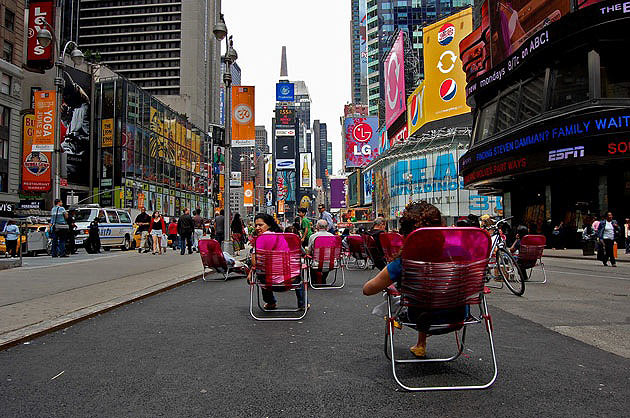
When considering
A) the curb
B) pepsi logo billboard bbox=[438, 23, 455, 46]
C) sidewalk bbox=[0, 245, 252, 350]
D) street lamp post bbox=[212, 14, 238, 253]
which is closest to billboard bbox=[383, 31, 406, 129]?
pepsi logo billboard bbox=[438, 23, 455, 46]

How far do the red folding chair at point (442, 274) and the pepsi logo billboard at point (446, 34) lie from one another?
A: 68.7m

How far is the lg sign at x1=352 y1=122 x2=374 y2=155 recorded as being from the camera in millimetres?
129788

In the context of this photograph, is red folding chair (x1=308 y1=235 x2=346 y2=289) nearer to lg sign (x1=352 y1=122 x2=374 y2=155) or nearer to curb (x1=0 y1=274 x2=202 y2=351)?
curb (x1=0 y1=274 x2=202 y2=351)

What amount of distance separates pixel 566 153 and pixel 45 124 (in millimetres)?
25124

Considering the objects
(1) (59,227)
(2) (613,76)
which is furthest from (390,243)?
(2) (613,76)

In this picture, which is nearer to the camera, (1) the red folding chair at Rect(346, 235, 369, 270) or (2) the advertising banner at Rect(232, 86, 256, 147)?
(1) the red folding chair at Rect(346, 235, 369, 270)

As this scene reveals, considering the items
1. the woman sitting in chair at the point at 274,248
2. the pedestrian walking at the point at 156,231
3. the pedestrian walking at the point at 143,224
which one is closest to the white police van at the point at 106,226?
the pedestrian walking at the point at 143,224

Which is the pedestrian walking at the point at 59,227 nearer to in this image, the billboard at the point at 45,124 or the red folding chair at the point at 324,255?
the billboard at the point at 45,124

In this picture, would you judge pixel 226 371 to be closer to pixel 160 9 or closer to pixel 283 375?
pixel 283 375

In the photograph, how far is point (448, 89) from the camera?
2685 inches

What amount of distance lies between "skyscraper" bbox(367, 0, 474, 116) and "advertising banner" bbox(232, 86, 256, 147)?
108m

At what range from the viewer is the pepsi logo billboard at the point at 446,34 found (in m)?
66.2

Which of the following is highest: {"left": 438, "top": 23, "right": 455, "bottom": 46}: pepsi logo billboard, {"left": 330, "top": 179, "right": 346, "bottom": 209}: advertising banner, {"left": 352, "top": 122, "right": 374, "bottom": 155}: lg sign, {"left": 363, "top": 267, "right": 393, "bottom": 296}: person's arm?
{"left": 438, "top": 23, "right": 455, "bottom": 46}: pepsi logo billboard

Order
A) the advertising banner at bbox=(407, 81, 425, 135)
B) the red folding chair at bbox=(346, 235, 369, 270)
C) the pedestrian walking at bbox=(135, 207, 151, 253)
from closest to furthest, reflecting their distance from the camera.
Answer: the red folding chair at bbox=(346, 235, 369, 270) → the pedestrian walking at bbox=(135, 207, 151, 253) → the advertising banner at bbox=(407, 81, 425, 135)
